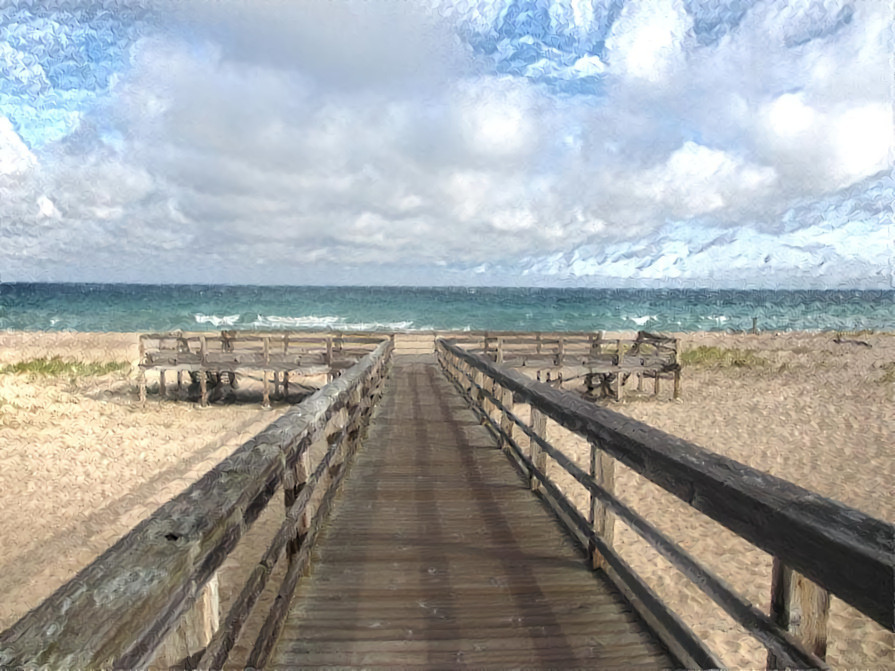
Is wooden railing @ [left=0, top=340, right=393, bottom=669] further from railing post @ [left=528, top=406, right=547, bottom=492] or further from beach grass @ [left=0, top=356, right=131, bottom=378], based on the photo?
beach grass @ [left=0, top=356, right=131, bottom=378]

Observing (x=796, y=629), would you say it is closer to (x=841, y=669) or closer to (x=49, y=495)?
(x=841, y=669)

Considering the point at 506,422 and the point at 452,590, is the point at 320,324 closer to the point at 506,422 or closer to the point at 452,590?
the point at 506,422

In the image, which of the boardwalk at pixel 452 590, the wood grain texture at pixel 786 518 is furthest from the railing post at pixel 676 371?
the wood grain texture at pixel 786 518

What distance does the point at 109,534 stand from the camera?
284 inches

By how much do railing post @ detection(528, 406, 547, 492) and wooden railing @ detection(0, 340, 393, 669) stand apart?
2362mm

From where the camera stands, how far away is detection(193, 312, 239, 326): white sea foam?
172ft

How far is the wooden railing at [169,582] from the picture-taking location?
0.94 metres

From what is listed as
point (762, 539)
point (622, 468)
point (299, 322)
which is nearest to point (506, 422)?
point (622, 468)

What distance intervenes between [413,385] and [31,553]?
7.97 meters

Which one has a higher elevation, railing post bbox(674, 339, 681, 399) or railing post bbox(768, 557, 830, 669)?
railing post bbox(768, 557, 830, 669)

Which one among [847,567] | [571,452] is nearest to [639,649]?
[847,567]

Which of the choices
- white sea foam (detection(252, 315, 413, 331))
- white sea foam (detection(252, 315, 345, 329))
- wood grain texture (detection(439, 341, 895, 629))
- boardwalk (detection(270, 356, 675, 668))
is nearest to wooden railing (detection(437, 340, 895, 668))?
wood grain texture (detection(439, 341, 895, 629))

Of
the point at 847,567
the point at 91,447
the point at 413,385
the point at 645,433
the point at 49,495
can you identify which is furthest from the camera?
the point at 413,385

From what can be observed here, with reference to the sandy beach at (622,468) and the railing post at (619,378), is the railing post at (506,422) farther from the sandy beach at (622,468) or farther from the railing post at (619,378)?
the railing post at (619,378)
